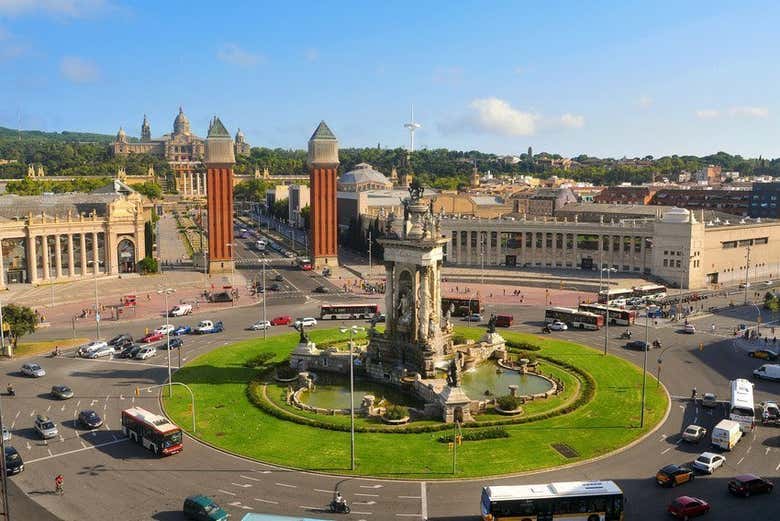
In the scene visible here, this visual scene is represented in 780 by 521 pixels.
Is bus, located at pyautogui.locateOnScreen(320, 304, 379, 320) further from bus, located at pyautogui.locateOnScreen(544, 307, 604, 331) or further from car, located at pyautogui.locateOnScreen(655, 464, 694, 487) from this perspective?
car, located at pyautogui.locateOnScreen(655, 464, 694, 487)

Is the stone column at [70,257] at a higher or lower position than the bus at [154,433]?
higher

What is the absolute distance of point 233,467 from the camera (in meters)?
44.9

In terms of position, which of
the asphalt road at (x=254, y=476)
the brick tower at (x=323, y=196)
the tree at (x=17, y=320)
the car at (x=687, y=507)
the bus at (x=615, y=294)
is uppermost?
the brick tower at (x=323, y=196)

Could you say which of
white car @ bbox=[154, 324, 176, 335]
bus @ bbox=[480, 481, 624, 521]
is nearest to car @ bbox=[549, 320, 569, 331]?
white car @ bbox=[154, 324, 176, 335]

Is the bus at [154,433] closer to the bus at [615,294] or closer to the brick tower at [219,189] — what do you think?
the bus at [615,294]

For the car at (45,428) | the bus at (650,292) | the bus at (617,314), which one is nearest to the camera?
the car at (45,428)

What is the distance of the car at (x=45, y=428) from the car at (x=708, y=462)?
44.1 m

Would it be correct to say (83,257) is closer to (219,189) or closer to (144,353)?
(219,189)

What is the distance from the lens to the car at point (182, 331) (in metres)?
84.9

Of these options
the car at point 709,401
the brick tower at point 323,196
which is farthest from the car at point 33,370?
the brick tower at point 323,196

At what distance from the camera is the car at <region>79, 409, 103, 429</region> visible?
170 feet

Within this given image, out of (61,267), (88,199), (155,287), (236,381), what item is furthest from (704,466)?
(88,199)

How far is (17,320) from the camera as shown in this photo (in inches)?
2990

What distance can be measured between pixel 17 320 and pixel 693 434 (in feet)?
223
